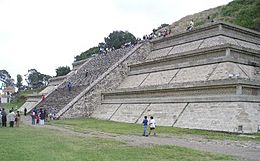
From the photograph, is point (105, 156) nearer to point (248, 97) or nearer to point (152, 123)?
point (152, 123)

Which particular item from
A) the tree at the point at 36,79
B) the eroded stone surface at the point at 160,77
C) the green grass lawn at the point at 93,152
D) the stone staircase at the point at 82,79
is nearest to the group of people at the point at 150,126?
the green grass lawn at the point at 93,152

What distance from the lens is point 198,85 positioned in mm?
19422

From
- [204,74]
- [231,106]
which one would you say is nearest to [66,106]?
[204,74]

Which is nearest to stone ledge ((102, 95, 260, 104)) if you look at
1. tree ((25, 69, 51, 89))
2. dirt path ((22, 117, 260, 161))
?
dirt path ((22, 117, 260, 161))

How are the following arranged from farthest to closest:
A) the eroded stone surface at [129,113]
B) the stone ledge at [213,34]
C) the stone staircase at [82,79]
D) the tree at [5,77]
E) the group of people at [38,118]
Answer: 1. the tree at [5,77]
2. the stone staircase at [82,79]
3. the stone ledge at [213,34]
4. the group of people at [38,118]
5. the eroded stone surface at [129,113]

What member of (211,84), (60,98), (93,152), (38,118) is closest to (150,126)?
(211,84)

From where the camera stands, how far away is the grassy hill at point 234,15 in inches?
1458

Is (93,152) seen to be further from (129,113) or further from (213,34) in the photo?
(213,34)

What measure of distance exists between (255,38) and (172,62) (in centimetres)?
757

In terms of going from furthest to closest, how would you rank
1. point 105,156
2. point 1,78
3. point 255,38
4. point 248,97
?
point 1,78 → point 255,38 → point 248,97 → point 105,156

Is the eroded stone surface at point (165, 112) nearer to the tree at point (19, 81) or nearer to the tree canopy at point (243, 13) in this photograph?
the tree canopy at point (243, 13)

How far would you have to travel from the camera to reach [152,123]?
17062 mm

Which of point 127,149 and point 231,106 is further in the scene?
point 231,106

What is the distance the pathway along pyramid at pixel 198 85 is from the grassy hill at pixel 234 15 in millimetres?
9625
